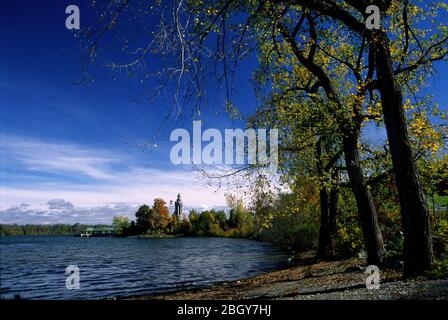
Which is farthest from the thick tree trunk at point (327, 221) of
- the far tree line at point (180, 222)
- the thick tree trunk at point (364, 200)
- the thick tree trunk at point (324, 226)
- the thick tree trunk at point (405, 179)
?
the far tree line at point (180, 222)

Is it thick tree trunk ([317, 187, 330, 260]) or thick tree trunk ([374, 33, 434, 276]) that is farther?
thick tree trunk ([317, 187, 330, 260])

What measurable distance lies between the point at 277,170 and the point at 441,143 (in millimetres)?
8625

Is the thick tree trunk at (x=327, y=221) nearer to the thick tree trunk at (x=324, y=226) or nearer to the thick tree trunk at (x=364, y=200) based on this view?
the thick tree trunk at (x=324, y=226)

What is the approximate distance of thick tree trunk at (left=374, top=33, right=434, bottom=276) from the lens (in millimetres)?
12328

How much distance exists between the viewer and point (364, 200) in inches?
679

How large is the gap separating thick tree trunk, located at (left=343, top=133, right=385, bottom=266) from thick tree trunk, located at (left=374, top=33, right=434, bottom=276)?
13.9 ft

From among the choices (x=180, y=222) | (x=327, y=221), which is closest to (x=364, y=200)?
(x=327, y=221)

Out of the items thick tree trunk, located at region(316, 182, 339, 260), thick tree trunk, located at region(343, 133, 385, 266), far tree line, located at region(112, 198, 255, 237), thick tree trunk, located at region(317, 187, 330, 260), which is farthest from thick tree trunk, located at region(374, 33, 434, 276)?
far tree line, located at region(112, 198, 255, 237)

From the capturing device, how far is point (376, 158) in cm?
2075

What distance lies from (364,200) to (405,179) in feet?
15.9

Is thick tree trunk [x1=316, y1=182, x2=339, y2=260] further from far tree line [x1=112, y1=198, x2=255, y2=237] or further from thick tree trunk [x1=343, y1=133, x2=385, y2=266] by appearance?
far tree line [x1=112, y1=198, x2=255, y2=237]

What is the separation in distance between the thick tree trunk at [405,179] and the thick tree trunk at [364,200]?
13.9ft

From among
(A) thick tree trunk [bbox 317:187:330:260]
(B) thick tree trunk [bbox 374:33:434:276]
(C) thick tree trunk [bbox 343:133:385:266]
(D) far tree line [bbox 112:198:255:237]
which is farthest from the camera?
(D) far tree line [bbox 112:198:255:237]
